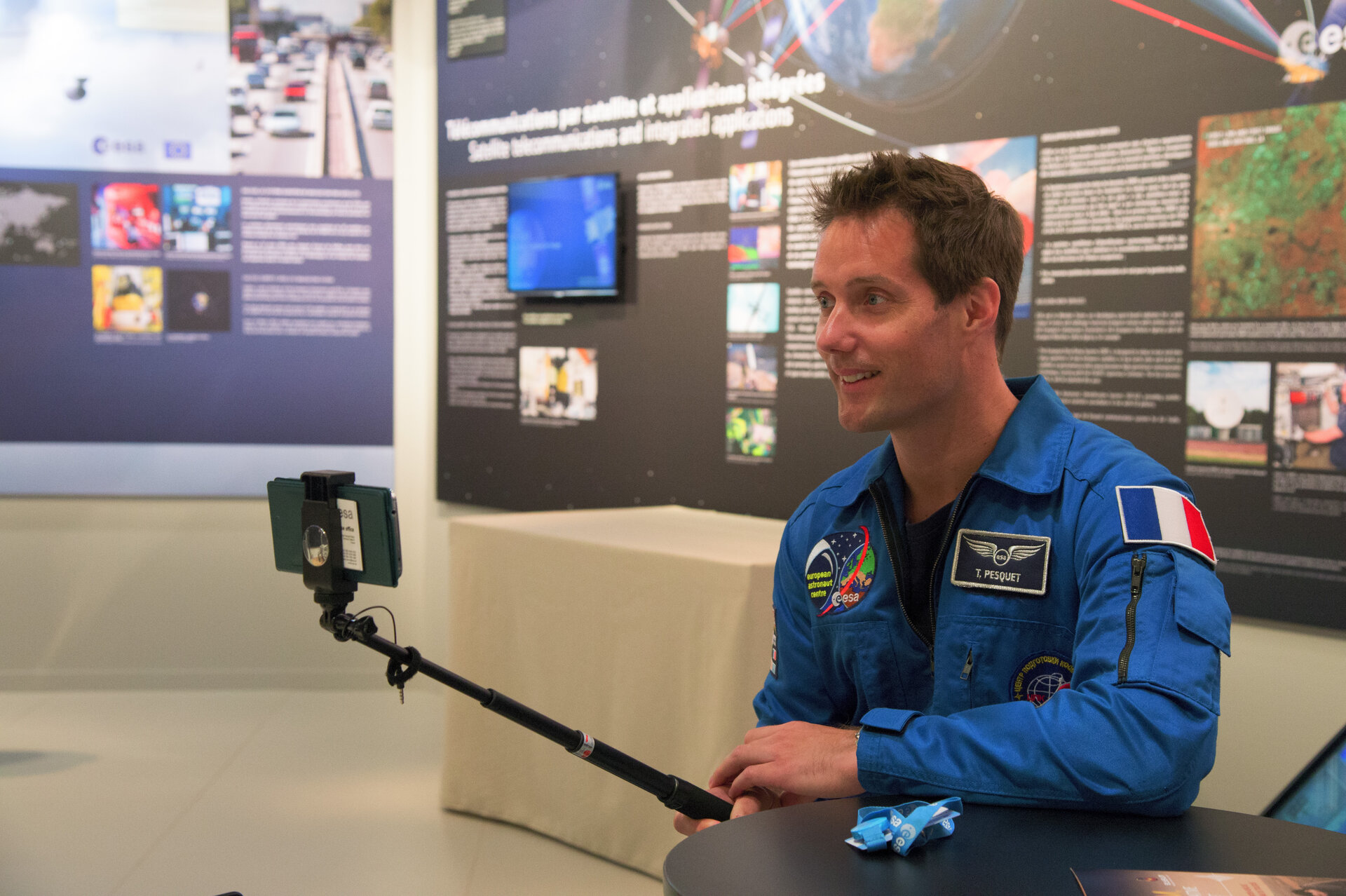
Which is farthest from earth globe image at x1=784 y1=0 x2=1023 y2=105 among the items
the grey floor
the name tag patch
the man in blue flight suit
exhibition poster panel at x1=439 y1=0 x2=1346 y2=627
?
the grey floor

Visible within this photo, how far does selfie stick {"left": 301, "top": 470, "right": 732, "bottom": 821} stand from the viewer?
3.61ft

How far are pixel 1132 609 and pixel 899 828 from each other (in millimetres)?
380

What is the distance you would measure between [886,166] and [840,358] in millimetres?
256

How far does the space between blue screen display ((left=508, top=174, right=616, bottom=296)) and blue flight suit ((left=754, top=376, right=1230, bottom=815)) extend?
8.13 feet

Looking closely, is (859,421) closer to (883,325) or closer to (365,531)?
(883,325)

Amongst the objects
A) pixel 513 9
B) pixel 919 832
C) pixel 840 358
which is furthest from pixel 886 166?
pixel 513 9

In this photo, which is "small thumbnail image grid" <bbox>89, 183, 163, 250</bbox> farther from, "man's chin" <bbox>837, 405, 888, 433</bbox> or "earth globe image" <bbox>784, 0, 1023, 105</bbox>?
"man's chin" <bbox>837, 405, 888, 433</bbox>

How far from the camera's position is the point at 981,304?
1426 millimetres

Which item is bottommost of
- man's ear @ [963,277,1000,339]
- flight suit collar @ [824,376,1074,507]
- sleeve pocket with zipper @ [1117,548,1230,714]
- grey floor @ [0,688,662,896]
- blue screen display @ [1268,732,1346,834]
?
grey floor @ [0,688,662,896]

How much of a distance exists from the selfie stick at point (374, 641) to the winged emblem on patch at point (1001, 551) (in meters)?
0.46

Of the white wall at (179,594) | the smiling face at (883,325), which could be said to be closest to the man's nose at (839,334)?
the smiling face at (883,325)

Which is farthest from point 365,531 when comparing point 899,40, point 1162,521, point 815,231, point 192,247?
point 192,247

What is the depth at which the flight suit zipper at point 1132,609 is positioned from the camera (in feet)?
3.64

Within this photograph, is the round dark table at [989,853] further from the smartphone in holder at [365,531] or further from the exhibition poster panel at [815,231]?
the exhibition poster panel at [815,231]
